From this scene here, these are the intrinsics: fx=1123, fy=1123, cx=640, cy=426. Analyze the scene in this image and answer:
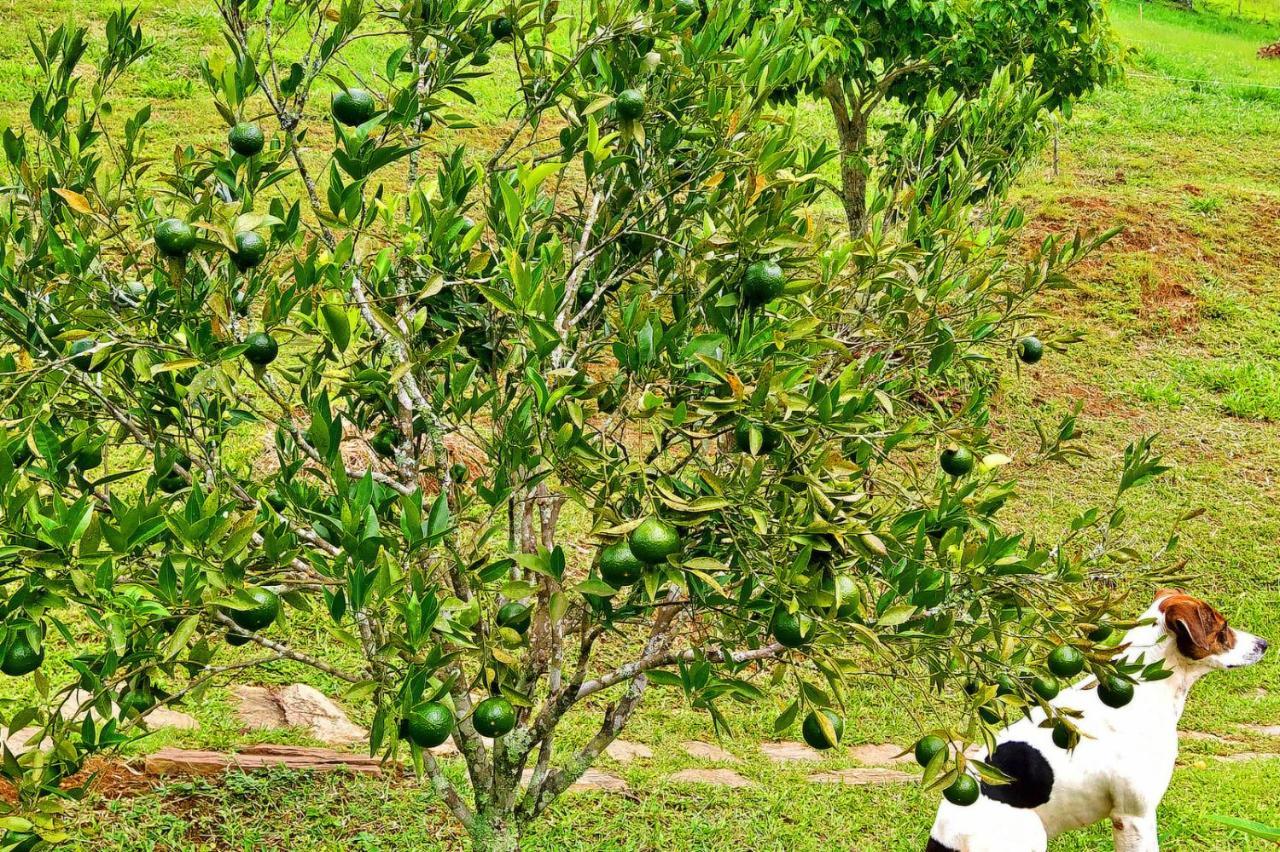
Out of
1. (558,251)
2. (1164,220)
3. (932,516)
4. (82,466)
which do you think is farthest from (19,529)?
(1164,220)

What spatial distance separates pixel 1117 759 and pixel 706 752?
2034mm

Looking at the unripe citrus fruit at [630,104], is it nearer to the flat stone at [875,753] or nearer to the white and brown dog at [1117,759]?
the white and brown dog at [1117,759]

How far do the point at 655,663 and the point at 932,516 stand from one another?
0.83 m

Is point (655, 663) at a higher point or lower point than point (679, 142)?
lower

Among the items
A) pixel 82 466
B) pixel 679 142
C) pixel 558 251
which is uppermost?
pixel 679 142

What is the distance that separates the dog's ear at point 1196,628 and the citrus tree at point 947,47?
12.6 ft

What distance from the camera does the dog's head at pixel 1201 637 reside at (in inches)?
152

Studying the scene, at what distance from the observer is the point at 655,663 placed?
285 cm

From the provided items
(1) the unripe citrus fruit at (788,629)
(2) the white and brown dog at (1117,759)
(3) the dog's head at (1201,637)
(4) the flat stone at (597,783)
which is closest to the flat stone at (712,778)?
(4) the flat stone at (597,783)

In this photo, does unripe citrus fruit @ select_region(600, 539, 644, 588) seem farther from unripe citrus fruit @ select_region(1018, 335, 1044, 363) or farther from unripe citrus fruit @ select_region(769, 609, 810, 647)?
unripe citrus fruit @ select_region(1018, 335, 1044, 363)

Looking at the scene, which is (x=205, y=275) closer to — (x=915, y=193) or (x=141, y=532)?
(x=141, y=532)

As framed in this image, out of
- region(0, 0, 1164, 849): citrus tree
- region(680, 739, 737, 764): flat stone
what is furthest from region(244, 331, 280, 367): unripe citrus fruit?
region(680, 739, 737, 764): flat stone

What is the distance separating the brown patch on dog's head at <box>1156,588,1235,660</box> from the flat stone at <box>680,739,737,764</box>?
2.12m

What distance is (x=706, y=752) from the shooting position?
532 cm
